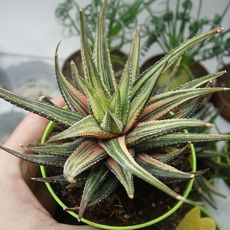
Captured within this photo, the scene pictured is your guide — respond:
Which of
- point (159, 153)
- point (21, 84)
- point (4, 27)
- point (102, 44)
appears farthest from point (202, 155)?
point (4, 27)

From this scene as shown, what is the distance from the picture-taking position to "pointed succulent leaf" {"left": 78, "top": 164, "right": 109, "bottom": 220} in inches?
19.1

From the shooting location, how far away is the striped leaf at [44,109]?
0.50 meters

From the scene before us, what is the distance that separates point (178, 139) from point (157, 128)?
49mm

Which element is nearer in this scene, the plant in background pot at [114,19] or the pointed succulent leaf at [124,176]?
the pointed succulent leaf at [124,176]

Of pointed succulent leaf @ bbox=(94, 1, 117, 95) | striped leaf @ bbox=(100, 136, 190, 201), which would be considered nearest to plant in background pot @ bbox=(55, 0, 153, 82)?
pointed succulent leaf @ bbox=(94, 1, 117, 95)

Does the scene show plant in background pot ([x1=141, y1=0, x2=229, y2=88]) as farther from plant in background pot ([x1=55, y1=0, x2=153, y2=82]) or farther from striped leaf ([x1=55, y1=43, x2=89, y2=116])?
striped leaf ([x1=55, y1=43, x2=89, y2=116])

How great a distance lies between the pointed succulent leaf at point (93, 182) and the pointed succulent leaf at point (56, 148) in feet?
0.12

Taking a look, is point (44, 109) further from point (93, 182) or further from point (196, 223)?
point (196, 223)

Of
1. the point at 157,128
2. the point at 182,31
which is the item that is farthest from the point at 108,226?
the point at 182,31

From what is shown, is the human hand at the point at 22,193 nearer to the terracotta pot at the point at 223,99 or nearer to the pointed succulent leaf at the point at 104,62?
the pointed succulent leaf at the point at 104,62

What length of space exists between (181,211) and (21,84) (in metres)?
0.56

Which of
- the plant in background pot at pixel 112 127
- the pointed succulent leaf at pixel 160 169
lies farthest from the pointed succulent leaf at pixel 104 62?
the pointed succulent leaf at pixel 160 169

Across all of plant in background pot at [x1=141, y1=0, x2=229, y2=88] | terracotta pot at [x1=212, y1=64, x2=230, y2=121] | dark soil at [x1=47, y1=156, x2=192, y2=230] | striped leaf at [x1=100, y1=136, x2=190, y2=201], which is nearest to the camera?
striped leaf at [x1=100, y1=136, x2=190, y2=201]

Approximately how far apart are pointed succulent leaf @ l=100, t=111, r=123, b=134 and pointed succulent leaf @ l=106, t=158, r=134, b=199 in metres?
0.04
